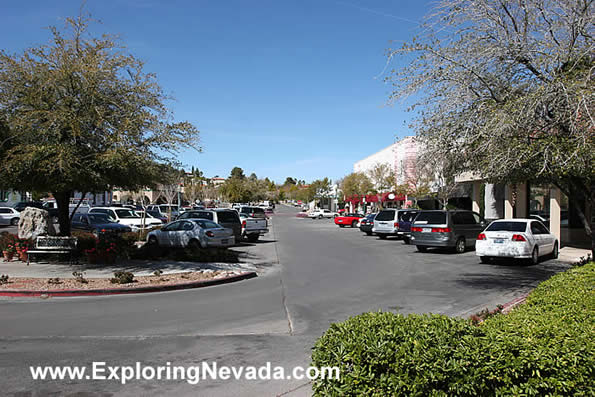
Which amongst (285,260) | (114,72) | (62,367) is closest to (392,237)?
(285,260)

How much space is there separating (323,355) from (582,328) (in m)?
2.44

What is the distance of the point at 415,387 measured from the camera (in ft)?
11.6

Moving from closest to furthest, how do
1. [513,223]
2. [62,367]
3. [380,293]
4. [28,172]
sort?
[62,367] < [380,293] < [28,172] < [513,223]

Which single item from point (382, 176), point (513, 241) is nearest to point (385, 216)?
point (513, 241)

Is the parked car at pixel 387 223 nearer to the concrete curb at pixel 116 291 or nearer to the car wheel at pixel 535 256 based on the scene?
the car wheel at pixel 535 256

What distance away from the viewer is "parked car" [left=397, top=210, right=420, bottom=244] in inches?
1051

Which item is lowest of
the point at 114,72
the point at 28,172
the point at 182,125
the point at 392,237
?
the point at 392,237

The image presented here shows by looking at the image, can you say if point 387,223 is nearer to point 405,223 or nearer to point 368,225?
point 405,223

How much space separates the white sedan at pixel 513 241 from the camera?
1572 cm

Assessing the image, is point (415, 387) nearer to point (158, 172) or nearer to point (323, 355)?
point (323, 355)

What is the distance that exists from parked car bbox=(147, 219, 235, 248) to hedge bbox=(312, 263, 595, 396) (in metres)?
15.5

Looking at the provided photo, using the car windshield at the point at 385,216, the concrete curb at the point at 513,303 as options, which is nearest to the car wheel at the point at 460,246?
the car windshield at the point at 385,216

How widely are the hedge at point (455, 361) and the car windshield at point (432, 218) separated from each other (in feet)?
54.3

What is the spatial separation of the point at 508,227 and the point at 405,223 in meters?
11.2
